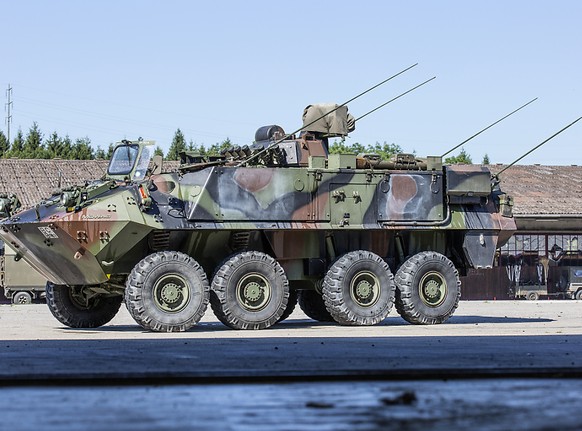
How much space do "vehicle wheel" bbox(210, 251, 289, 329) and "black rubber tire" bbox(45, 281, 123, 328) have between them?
283cm

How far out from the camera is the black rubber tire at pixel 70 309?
2250 cm

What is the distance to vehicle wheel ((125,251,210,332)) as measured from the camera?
20.2 meters

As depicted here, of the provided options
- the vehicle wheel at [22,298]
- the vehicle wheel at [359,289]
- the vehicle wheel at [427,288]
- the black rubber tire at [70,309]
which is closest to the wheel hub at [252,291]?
the vehicle wheel at [359,289]

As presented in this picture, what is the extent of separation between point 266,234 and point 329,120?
3076 mm

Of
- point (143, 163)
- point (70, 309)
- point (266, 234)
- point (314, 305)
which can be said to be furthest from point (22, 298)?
point (266, 234)

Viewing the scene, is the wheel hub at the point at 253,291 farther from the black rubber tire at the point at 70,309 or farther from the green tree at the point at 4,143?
the green tree at the point at 4,143

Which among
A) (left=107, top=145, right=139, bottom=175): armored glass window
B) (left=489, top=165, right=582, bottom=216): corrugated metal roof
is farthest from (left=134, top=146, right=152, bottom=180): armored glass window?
(left=489, top=165, right=582, bottom=216): corrugated metal roof

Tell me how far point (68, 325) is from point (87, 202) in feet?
9.61

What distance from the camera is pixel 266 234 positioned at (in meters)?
22.0

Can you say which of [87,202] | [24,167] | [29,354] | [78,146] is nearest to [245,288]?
[87,202]

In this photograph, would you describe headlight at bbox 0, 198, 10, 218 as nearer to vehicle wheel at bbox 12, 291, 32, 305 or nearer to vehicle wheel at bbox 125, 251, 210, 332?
vehicle wheel at bbox 125, 251, 210, 332

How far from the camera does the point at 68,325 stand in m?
22.5

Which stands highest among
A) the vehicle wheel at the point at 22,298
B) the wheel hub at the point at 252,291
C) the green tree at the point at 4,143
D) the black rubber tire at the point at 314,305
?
the green tree at the point at 4,143

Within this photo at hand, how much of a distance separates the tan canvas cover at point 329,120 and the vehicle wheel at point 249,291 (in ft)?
11.2
